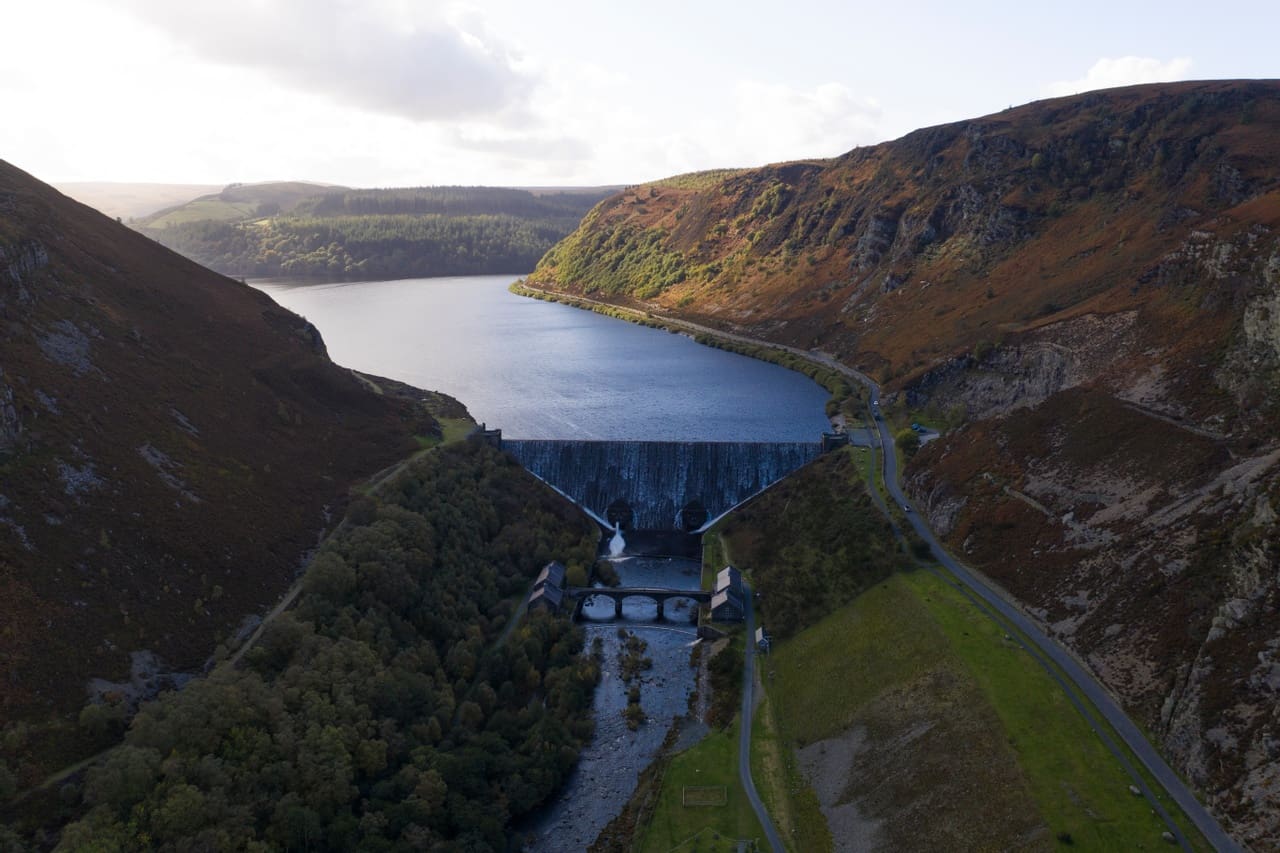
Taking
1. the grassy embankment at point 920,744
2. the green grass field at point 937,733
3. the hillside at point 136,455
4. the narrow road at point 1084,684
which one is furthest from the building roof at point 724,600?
the hillside at point 136,455

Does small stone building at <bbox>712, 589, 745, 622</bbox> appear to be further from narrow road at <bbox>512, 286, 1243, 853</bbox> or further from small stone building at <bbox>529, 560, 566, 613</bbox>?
narrow road at <bbox>512, 286, 1243, 853</bbox>

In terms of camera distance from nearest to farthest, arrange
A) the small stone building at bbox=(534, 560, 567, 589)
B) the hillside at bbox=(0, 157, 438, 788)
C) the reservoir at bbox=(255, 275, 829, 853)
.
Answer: the hillside at bbox=(0, 157, 438, 788), the reservoir at bbox=(255, 275, 829, 853), the small stone building at bbox=(534, 560, 567, 589)

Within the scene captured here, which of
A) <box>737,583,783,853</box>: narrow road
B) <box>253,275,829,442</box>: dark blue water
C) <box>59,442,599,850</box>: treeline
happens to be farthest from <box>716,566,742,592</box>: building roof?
<box>253,275,829,442</box>: dark blue water

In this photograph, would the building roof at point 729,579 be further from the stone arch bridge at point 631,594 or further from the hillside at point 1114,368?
the hillside at point 1114,368

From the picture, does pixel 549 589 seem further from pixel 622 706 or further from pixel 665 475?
pixel 665 475

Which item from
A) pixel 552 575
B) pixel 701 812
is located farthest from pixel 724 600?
pixel 701 812

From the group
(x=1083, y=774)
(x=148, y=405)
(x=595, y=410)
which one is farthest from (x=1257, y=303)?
(x=148, y=405)
